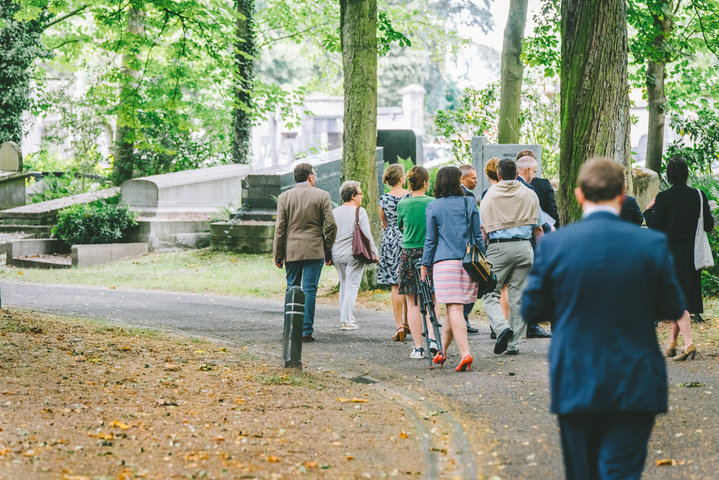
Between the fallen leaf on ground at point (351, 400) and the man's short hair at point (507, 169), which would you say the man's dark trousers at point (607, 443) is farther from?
the man's short hair at point (507, 169)

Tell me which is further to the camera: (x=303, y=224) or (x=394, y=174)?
(x=303, y=224)

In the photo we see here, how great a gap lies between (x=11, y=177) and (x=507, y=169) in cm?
2096

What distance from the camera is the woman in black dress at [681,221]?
830cm

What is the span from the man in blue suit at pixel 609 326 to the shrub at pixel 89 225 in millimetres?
18576

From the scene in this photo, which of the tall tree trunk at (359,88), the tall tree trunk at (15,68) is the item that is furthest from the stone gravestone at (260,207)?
the tall tree trunk at (15,68)

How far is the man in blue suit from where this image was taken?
3406mm

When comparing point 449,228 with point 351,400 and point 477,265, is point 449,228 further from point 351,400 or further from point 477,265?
point 351,400

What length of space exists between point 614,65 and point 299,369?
5.71 m

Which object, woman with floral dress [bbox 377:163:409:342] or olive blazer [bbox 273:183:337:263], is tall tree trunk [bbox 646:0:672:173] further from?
olive blazer [bbox 273:183:337:263]

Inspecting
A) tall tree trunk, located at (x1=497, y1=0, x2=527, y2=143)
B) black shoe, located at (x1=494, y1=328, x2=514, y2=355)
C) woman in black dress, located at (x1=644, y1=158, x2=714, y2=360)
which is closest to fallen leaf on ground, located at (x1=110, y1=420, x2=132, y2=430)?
black shoe, located at (x1=494, y1=328, x2=514, y2=355)

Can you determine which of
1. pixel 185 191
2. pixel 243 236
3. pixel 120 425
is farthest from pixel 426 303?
pixel 185 191

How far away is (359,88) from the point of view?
1434 centimetres

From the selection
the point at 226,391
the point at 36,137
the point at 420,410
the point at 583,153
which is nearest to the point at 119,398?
the point at 226,391

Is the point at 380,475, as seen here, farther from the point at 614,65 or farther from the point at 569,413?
the point at 614,65
